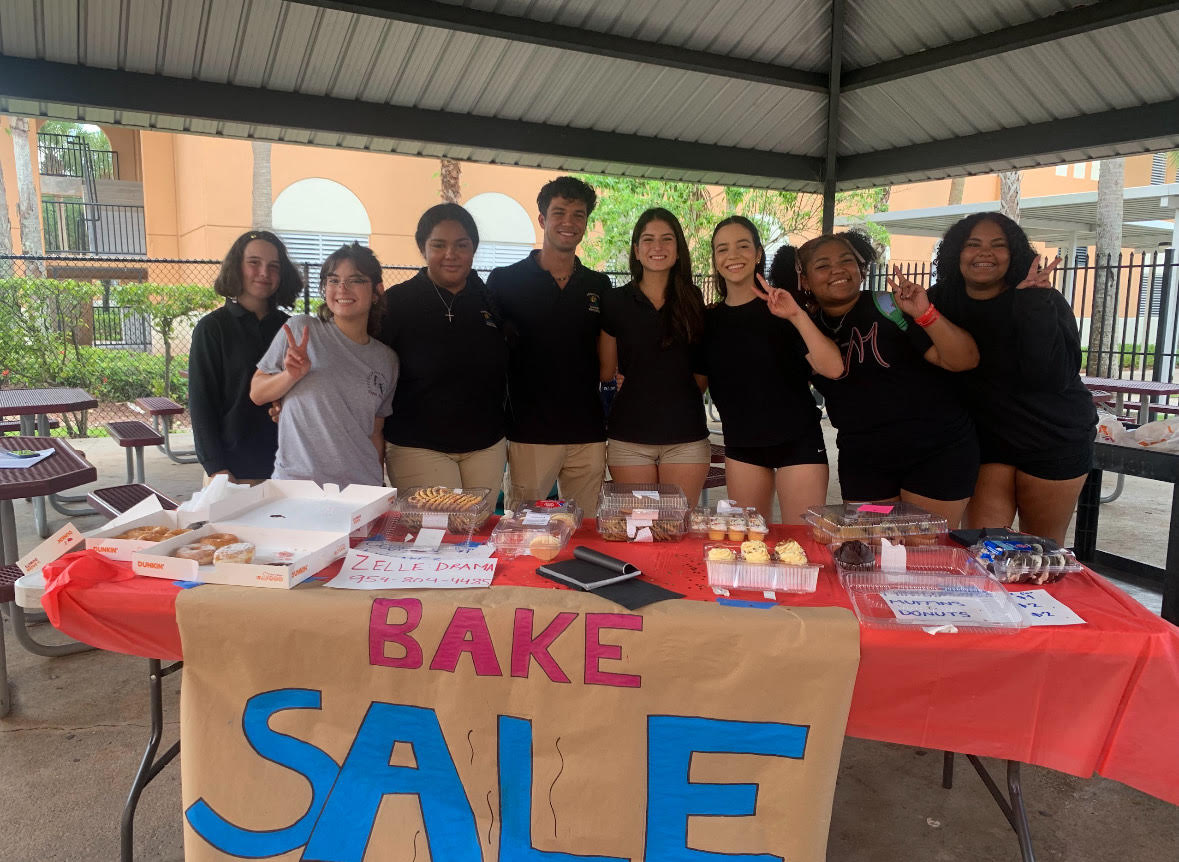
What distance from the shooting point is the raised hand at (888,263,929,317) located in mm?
2635

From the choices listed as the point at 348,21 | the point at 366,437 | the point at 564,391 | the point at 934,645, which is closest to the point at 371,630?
the point at 366,437

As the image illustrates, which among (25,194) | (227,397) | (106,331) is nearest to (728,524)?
(227,397)

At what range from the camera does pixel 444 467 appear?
3012 millimetres

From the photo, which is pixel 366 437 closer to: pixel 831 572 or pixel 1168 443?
pixel 831 572

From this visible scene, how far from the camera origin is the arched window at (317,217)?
14.8 meters

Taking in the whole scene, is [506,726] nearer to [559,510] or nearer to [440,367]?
[559,510]

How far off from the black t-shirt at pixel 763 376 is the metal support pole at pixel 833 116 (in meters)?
3.74

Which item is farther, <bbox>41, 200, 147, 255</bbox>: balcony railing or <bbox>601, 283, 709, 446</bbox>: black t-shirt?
<bbox>41, 200, 147, 255</bbox>: balcony railing

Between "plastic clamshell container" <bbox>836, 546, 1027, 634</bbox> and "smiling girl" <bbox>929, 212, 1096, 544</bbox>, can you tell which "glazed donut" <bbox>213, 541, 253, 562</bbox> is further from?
"smiling girl" <bbox>929, 212, 1096, 544</bbox>

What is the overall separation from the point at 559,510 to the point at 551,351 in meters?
0.96

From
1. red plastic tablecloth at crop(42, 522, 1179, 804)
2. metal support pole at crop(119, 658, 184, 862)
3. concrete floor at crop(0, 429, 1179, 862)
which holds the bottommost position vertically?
concrete floor at crop(0, 429, 1179, 862)

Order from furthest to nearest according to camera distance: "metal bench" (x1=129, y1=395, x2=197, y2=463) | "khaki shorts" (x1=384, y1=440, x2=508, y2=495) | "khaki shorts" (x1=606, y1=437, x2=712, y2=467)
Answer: "metal bench" (x1=129, y1=395, x2=197, y2=463), "khaki shorts" (x1=606, y1=437, x2=712, y2=467), "khaki shorts" (x1=384, y1=440, x2=508, y2=495)

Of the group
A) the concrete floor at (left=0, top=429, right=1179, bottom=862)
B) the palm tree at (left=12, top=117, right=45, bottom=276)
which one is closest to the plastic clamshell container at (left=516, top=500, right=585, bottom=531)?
the concrete floor at (left=0, top=429, right=1179, bottom=862)

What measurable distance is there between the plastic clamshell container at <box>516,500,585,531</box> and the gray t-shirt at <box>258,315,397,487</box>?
2.16 ft
